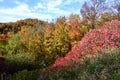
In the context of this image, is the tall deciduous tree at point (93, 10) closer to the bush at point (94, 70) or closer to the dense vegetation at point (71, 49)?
the dense vegetation at point (71, 49)

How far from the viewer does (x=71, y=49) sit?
22828mm

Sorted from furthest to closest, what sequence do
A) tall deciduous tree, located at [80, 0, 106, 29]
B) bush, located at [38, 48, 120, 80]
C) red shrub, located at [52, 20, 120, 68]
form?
tall deciduous tree, located at [80, 0, 106, 29] < red shrub, located at [52, 20, 120, 68] < bush, located at [38, 48, 120, 80]

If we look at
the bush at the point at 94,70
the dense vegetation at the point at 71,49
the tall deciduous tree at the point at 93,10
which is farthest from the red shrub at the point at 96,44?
the tall deciduous tree at the point at 93,10

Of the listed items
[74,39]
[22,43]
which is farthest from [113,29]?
[22,43]

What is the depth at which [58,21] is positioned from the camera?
95.6 ft

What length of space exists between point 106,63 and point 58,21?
20.2 m

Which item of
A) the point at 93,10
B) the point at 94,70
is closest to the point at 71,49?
the point at 93,10

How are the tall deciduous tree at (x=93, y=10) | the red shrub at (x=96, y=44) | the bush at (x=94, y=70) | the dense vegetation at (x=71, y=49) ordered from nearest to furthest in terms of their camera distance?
the bush at (x=94, y=70)
the dense vegetation at (x=71, y=49)
the red shrub at (x=96, y=44)
the tall deciduous tree at (x=93, y=10)

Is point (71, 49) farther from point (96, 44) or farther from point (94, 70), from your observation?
point (94, 70)

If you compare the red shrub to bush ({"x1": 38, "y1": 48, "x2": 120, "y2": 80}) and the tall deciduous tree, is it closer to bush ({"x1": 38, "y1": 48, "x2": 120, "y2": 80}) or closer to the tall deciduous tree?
bush ({"x1": 38, "y1": 48, "x2": 120, "y2": 80})

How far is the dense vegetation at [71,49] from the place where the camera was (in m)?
9.48

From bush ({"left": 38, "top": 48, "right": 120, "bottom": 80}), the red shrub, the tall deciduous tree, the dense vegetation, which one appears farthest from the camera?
the tall deciduous tree

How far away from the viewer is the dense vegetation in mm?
9477

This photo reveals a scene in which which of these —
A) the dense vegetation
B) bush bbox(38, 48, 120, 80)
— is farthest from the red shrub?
bush bbox(38, 48, 120, 80)
